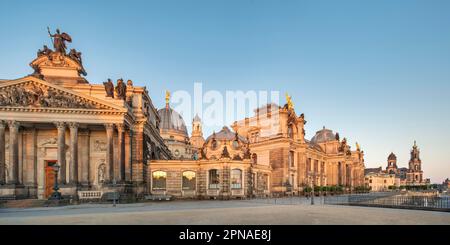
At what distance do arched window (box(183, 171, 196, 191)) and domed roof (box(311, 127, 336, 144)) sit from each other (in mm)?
56186

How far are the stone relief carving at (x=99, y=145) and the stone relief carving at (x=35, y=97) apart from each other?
6.17m

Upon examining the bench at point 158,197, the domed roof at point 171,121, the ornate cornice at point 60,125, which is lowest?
the bench at point 158,197

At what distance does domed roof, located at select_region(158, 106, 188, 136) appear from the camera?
89.7 metres

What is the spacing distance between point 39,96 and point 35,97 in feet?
1.43

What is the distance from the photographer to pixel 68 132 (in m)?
38.7

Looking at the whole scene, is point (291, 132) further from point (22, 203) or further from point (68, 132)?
point (22, 203)

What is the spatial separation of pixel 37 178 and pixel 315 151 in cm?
6029

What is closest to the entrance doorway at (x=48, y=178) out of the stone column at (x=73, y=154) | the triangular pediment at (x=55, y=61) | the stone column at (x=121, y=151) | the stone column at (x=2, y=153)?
the stone column at (x=73, y=154)

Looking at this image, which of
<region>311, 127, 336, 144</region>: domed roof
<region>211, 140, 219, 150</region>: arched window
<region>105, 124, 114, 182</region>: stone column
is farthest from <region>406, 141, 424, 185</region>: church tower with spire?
<region>105, 124, 114, 182</region>: stone column

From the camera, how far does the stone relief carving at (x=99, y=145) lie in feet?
132

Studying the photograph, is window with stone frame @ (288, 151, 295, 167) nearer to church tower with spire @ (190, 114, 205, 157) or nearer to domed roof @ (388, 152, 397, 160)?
church tower with spire @ (190, 114, 205, 157)

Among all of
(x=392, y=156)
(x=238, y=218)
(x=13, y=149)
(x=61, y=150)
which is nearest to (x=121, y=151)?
(x=61, y=150)

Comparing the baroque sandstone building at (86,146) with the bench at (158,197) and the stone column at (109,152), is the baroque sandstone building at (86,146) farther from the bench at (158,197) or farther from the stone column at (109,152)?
the bench at (158,197)
